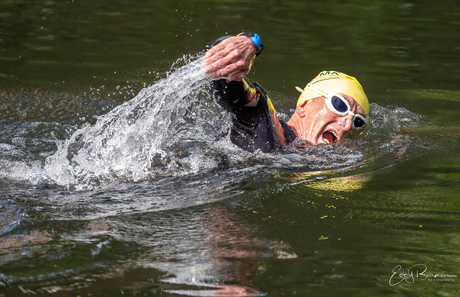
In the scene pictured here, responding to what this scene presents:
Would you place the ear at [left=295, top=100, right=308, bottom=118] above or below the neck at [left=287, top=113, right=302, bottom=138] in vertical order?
above

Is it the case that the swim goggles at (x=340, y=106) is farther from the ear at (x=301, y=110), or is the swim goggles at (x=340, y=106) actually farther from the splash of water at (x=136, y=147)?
the splash of water at (x=136, y=147)

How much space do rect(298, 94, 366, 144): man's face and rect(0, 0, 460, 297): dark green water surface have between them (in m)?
0.17

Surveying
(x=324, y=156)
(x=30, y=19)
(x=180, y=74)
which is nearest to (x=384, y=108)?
(x=324, y=156)

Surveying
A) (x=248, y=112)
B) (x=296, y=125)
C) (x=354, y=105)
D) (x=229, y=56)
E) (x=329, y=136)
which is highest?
(x=229, y=56)

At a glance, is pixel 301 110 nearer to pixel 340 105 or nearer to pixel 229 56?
pixel 340 105

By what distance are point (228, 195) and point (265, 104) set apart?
2.96ft

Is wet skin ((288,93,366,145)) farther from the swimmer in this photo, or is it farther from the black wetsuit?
the black wetsuit

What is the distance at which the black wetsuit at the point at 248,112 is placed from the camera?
4203 millimetres

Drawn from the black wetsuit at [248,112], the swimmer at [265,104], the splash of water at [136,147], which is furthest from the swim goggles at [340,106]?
the splash of water at [136,147]

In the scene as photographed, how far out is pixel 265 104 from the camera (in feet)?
14.7

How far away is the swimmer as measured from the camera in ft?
12.5

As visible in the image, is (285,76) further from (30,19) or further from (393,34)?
(30,19)
